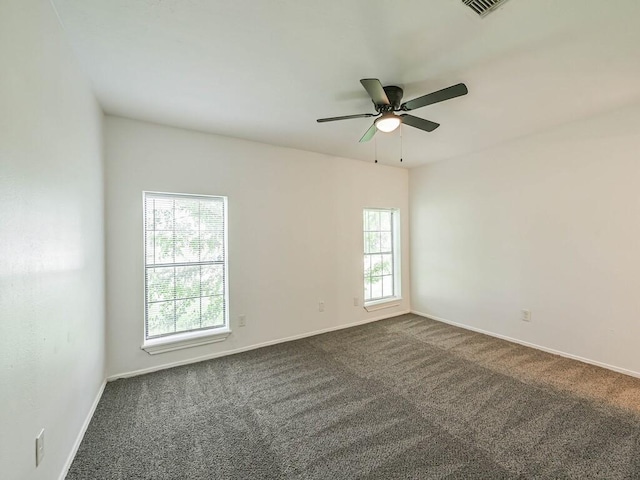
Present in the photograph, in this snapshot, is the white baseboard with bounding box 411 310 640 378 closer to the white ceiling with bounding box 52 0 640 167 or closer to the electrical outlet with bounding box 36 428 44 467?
the white ceiling with bounding box 52 0 640 167

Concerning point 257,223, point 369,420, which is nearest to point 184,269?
point 257,223

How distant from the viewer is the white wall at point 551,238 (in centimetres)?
282

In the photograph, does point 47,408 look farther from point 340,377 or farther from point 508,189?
point 508,189

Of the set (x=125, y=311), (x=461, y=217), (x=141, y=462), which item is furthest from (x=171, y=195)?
(x=461, y=217)

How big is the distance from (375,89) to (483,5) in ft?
2.31

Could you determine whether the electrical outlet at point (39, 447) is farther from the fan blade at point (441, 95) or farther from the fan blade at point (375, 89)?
the fan blade at point (441, 95)

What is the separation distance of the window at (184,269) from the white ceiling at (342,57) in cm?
95

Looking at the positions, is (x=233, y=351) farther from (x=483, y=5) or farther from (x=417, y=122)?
(x=483, y=5)

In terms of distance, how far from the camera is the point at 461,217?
432 centimetres

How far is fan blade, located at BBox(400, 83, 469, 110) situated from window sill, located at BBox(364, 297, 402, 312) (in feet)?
10.5

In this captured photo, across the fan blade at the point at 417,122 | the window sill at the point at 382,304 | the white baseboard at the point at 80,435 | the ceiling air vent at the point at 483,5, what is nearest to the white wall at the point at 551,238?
the window sill at the point at 382,304

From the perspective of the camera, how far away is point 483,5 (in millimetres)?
1523

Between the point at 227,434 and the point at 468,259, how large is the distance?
3.84m

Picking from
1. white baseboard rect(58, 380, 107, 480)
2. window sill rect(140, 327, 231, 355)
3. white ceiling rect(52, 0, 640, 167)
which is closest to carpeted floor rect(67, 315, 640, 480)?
white baseboard rect(58, 380, 107, 480)
